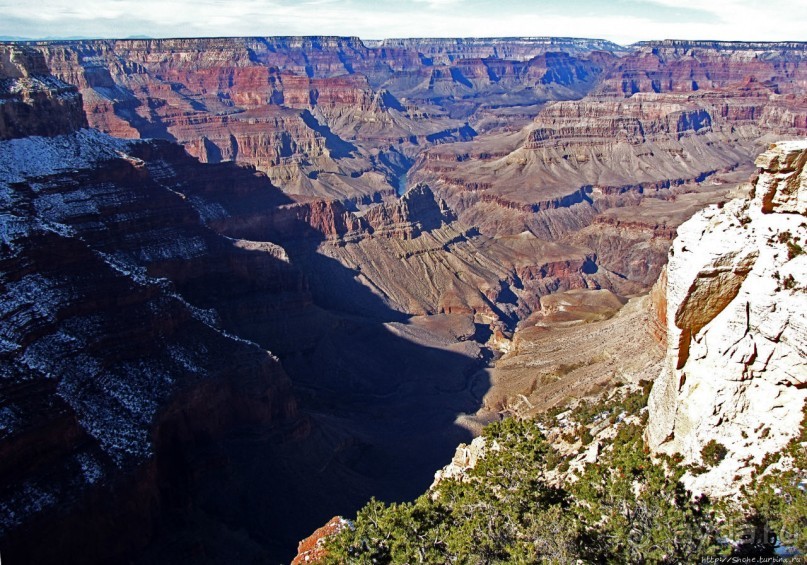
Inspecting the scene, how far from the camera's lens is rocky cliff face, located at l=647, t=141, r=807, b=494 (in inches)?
921

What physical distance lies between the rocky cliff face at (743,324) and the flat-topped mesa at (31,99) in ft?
197

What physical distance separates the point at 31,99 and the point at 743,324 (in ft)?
210

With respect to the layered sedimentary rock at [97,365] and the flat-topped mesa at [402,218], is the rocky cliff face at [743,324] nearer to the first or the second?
the layered sedimentary rock at [97,365]

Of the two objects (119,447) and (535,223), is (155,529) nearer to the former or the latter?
(119,447)

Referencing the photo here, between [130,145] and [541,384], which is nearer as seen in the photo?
[541,384]

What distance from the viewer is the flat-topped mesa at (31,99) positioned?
66.1m

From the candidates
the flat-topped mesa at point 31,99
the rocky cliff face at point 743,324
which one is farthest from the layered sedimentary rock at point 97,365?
the rocky cliff face at point 743,324

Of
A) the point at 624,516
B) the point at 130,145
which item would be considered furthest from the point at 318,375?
the point at 624,516

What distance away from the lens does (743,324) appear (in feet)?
78.8

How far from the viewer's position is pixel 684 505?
2305cm

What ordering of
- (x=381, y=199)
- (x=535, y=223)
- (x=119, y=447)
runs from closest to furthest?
(x=119, y=447) < (x=535, y=223) < (x=381, y=199)

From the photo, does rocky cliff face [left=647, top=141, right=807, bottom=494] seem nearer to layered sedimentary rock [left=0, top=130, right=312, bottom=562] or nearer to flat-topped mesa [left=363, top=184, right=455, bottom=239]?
layered sedimentary rock [left=0, top=130, right=312, bottom=562]

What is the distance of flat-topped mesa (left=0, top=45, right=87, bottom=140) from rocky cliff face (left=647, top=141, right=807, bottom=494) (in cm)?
6004

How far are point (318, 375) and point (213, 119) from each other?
131 meters
